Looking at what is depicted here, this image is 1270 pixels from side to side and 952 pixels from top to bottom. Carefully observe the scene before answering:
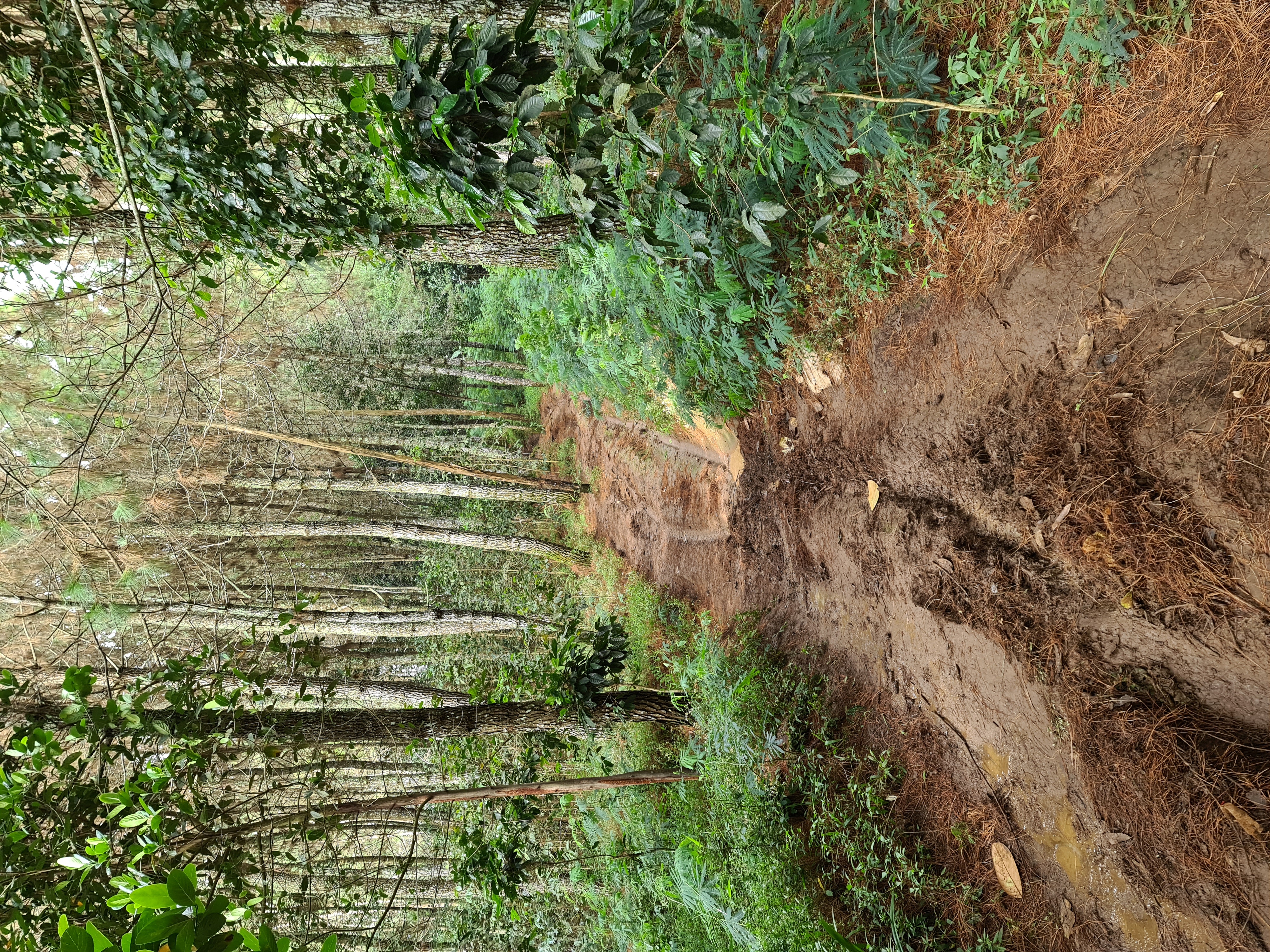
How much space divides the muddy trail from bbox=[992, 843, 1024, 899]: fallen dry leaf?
0.16ft

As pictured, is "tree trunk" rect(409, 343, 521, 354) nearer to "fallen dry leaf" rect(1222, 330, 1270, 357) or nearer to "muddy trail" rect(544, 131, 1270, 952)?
"muddy trail" rect(544, 131, 1270, 952)

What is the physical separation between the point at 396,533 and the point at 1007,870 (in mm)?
7873

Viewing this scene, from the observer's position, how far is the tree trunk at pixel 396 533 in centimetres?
804

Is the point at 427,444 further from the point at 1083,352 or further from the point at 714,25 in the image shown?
the point at 1083,352

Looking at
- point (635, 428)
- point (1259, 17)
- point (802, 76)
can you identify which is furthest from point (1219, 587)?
point (635, 428)

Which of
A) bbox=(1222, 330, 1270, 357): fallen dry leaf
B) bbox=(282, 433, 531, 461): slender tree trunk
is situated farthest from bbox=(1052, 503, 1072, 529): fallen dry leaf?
bbox=(282, 433, 531, 461): slender tree trunk

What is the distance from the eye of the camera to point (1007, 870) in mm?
3242

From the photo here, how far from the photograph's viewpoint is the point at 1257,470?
2.39m

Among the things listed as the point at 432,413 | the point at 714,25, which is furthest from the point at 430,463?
the point at 714,25

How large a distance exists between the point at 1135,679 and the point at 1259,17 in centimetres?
259

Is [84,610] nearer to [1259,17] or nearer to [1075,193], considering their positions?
[1075,193]

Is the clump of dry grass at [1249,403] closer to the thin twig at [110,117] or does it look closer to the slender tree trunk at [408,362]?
the thin twig at [110,117]

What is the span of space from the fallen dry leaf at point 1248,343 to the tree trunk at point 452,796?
4590 mm

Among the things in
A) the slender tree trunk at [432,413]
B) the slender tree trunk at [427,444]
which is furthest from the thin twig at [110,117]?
the slender tree trunk at [427,444]
